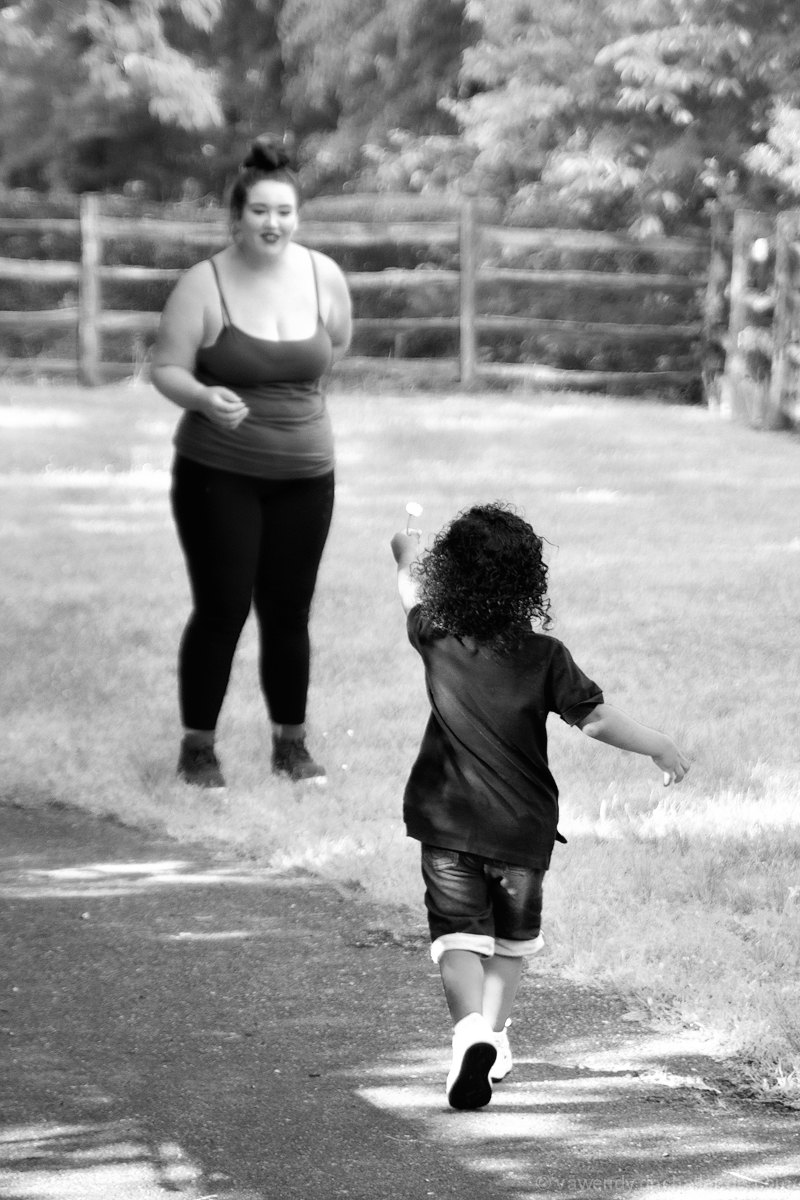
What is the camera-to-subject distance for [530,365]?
19.0 meters

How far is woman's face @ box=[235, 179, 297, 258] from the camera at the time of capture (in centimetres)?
518

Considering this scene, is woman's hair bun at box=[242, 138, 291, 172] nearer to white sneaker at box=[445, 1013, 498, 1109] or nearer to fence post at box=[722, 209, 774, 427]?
white sneaker at box=[445, 1013, 498, 1109]

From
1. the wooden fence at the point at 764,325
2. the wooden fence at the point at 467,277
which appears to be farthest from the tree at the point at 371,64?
the wooden fence at the point at 764,325

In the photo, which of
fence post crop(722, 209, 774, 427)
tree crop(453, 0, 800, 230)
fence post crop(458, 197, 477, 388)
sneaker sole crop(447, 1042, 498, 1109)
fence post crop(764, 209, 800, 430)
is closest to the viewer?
sneaker sole crop(447, 1042, 498, 1109)

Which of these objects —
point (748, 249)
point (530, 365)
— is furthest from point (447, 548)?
point (530, 365)

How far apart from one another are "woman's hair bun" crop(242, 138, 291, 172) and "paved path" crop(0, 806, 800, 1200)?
2204 millimetres

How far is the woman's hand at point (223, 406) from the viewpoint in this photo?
510cm

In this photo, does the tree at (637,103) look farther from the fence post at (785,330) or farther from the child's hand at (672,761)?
the child's hand at (672,761)

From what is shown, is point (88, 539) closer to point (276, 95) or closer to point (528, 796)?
point (528, 796)

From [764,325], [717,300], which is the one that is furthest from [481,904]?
[717,300]

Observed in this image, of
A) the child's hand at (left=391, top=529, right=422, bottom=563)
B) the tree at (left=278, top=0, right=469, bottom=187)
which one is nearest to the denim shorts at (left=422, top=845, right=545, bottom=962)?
the child's hand at (left=391, top=529, right=422, bottom=563)

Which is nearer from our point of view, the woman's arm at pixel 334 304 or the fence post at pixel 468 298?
the woman's arm at pixel 334 304

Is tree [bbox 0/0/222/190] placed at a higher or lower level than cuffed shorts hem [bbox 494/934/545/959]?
higher

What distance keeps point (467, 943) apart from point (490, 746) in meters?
0.39
